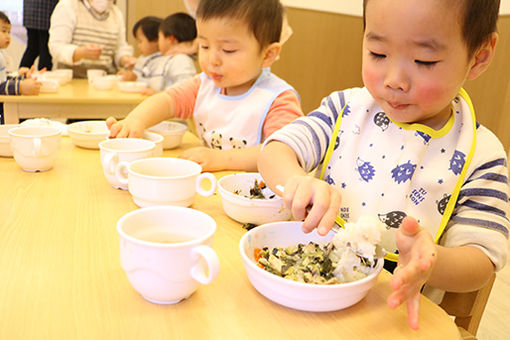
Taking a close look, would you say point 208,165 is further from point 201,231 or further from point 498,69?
point 498,69

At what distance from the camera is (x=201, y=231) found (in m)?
0.62

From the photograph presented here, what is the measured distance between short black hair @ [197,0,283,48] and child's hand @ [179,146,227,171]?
0.44 meters

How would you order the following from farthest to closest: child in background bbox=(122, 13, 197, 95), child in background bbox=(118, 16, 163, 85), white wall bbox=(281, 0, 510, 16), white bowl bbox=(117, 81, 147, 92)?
1. white wall bbox=(281, 0, 510, 16)
2. child in background bbox=(118, 16, 163, 85)
3. child in background bbox=(122, 13, 197, 95)
4. white bowl bbox=(117, 81, 147, 92)

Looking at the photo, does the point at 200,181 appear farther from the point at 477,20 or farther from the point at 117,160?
the point at 477,20

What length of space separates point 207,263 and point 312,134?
21.4 inches

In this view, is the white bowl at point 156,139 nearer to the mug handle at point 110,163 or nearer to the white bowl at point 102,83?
the mug handle at point 110,163

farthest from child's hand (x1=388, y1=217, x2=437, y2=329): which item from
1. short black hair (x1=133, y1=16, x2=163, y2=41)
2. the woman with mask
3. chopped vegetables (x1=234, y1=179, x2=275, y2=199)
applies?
short black hair (x1=133, y1=16, x2=163, y2=41)

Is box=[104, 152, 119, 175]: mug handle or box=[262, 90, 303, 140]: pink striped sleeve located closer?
box=[104, 152, 119, 175]: mug handle

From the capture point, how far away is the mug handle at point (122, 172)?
93cm

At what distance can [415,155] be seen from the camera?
2.88 feet

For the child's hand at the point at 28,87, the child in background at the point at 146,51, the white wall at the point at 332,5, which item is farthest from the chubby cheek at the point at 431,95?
the white wall at the point at 332,5

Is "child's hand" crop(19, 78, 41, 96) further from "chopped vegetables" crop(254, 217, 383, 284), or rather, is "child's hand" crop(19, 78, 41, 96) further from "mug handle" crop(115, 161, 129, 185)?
→ "chopped vegetables" crop(254, 217, 383, 284)

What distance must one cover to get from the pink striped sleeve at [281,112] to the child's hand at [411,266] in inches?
34.6

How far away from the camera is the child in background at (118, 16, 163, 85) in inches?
125
